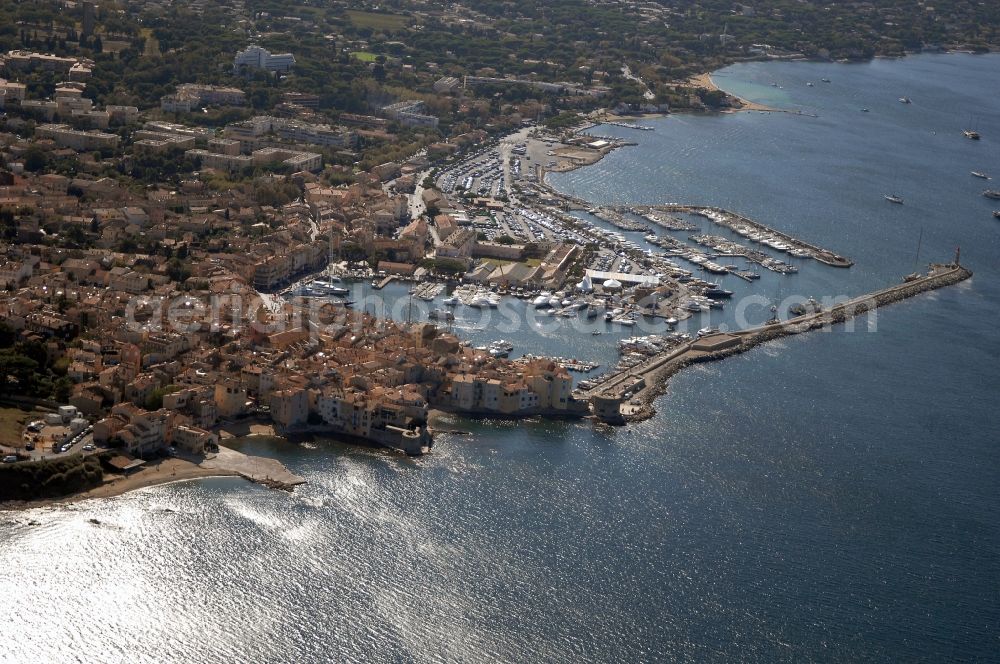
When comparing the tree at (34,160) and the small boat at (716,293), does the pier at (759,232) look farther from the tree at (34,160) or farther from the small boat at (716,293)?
the tree at (34,160)

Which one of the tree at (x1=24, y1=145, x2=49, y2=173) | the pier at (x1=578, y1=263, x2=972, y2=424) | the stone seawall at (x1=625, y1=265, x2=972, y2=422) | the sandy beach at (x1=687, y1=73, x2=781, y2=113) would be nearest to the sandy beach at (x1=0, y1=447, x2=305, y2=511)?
the pier at (x1=578, y1=263, x2=972, y2=424)

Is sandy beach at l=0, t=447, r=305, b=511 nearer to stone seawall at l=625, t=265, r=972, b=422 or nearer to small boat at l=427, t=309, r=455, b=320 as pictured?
stone seawall at l=625, t=265, r=972, b=422

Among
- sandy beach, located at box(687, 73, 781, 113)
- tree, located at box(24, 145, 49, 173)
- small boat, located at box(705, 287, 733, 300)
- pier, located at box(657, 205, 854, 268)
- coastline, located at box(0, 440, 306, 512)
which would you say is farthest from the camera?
sandy beach, located at box(687, 73, 781, 113)

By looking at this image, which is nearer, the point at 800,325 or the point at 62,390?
the point at 62,390

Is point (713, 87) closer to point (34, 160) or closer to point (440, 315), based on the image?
point (34, 160)

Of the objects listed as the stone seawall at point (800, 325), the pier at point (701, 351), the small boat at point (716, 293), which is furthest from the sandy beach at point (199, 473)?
the small boat at point (716, 293)

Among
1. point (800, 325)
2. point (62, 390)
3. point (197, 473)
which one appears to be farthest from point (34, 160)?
point (800, 325)

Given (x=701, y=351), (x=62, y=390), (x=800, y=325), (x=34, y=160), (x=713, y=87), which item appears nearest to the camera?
(x=62, y=390)

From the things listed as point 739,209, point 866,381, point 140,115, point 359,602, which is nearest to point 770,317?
point 866,381
